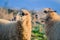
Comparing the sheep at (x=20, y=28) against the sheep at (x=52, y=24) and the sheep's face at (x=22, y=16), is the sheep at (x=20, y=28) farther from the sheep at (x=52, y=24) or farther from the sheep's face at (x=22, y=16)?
the sheep at (x=52, y=24)

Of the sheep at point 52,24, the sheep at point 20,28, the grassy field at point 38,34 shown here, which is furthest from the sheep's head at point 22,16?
the grassy field at point 38,34

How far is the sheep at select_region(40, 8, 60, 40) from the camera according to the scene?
10408 mm

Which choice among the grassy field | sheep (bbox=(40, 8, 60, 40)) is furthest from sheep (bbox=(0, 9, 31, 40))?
the grassy field

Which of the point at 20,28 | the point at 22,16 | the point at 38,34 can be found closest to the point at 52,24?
the point at 22,16

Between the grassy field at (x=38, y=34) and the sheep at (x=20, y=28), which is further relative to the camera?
the grassy field at (x=38, y=34)

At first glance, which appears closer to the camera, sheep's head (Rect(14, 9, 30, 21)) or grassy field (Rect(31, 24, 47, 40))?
sheep's head (Rect(14, 9, 30, 21))

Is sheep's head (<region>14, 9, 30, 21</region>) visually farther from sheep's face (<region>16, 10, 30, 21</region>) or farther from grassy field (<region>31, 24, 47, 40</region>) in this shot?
grassy field (<region>31, 24, 47, 40</region>)

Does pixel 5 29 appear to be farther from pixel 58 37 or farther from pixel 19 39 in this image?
pixel 58 37

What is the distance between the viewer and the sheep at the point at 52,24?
10408 mm

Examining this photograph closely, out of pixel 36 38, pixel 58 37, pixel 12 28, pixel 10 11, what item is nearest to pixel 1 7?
pixel 10 11

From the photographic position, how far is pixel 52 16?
11.5 m

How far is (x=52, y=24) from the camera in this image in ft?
36.4

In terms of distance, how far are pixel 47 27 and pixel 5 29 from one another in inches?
77.6

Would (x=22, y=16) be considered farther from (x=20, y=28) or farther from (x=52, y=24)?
(x=52, y=24)
